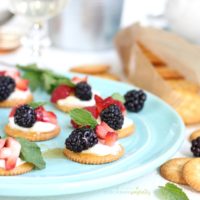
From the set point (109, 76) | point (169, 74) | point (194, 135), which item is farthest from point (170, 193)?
point (109, 76)

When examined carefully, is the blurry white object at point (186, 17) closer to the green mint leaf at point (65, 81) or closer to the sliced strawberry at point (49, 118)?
the green mint leaf at point (65, 81)

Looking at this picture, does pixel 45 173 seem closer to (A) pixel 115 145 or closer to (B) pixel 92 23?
(A) pixel 115 145

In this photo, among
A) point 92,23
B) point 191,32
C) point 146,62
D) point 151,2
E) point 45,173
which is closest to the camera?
point 45,173

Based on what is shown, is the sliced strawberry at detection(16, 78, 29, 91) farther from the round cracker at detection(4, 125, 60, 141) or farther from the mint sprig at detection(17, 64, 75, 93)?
the round cracker at detection(4, 125, 60, 141)

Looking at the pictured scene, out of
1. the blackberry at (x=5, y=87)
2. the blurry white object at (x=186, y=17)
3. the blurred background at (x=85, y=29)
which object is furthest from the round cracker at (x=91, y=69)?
the blackberry at (x=5, y=87)

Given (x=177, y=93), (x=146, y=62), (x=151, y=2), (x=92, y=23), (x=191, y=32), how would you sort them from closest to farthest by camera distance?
1. (x=177, y=93)
2. (x=146, y=62)
3. (x=191, y=32)
4. (x=92, y=23)
5. (x=151, y=2)

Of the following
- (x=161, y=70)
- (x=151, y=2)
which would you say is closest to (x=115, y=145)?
(x=161, y=70)

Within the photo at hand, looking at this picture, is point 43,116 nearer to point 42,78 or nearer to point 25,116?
point 25,116
